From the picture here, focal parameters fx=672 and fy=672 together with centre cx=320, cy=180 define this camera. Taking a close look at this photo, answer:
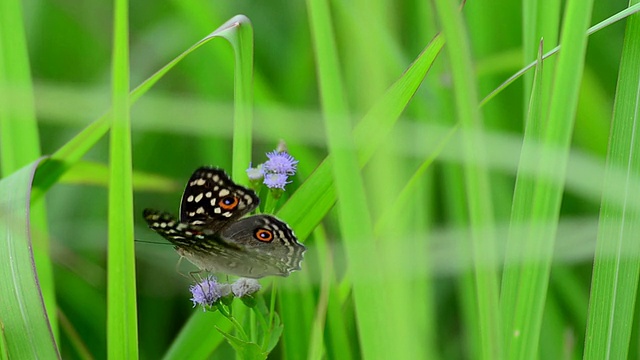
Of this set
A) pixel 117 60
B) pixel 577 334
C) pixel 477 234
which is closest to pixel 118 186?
pixel 117 60

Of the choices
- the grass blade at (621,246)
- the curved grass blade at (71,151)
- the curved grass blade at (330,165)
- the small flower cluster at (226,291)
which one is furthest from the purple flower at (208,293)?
Result: the grass blade at (621,246)

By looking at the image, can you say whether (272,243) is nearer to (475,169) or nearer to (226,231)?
(226,231)

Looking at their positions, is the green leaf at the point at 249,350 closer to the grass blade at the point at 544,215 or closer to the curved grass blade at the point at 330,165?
the curved grass blade at the point at 330,165

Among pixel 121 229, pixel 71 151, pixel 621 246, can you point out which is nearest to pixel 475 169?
pixel 621 246

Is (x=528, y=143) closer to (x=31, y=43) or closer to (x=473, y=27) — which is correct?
(x=473, y=27)

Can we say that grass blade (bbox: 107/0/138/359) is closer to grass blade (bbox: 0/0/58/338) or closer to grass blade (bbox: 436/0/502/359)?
grass blade (bbox: 0/0/58/338)

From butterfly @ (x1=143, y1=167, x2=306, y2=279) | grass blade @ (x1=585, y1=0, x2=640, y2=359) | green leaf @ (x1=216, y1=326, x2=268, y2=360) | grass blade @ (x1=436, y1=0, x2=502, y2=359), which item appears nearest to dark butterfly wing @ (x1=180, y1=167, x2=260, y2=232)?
butterfly @ (x1=143, y1=167, x2=306, y2=279)

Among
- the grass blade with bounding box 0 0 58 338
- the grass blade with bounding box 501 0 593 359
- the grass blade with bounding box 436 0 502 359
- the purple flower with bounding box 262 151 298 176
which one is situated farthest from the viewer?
the grass blade with bounding box 0 0 58 338

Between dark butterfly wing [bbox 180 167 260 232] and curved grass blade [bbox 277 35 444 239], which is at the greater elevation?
curved grass blade [bbox 277 35 444 239]
